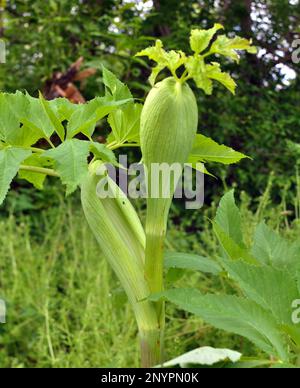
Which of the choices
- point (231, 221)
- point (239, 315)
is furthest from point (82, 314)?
point (239, 315)

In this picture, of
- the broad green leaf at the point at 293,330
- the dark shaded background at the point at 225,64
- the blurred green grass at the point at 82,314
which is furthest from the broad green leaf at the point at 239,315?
the dark shaded background at the point at 225,64

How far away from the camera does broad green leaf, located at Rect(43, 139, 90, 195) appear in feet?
1.10

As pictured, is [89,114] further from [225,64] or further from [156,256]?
[225,64]

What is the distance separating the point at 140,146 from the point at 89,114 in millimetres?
38

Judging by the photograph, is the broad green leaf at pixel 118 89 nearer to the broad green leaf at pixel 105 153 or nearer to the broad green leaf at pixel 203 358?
the broad green leaf at pixel 105 153

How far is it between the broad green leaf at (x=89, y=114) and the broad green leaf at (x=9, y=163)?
1.5 inches

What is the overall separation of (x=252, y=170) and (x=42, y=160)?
2.16 meters

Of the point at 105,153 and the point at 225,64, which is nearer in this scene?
the point at 105,153

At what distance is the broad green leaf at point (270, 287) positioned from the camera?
29 cm

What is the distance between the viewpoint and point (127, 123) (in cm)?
38

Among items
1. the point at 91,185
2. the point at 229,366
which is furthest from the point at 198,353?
the point at 91,185

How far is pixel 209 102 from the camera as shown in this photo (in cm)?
258

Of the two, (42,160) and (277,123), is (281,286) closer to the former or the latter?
(42,160)

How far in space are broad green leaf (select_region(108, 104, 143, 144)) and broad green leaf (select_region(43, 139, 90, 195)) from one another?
0.10ft
